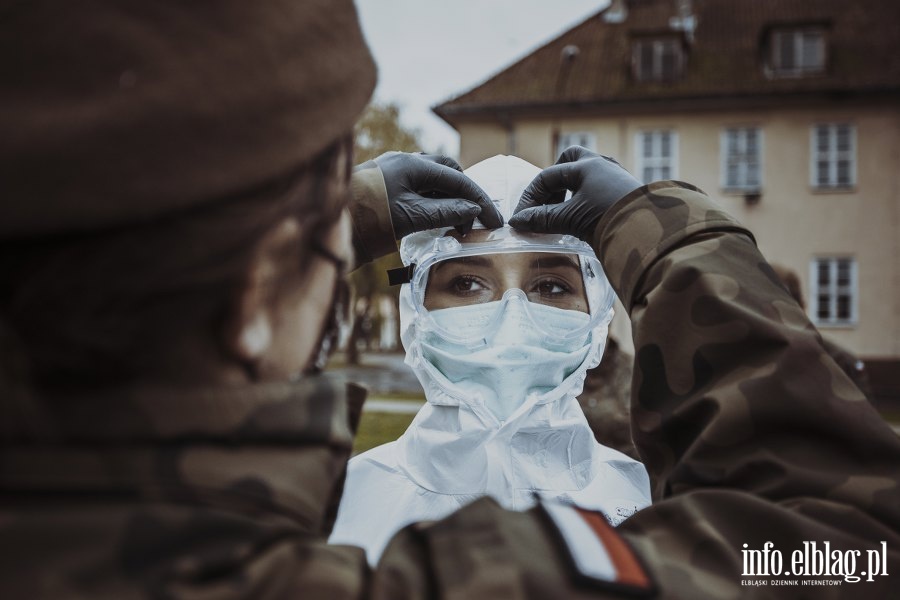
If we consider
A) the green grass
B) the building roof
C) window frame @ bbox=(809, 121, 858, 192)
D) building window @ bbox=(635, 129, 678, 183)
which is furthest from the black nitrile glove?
window frame @ bbox=(809, 121, 858, 192)

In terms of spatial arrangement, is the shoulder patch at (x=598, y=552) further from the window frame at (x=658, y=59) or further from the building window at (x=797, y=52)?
the building window at (x=797, y=52)

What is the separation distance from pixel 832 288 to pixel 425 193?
20110 mm

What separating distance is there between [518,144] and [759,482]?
2018 cm

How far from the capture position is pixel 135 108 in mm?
959

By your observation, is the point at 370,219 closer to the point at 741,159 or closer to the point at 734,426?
the point at 734,426

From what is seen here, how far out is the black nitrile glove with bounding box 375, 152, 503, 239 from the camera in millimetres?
2527

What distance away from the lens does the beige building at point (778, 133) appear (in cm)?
1978

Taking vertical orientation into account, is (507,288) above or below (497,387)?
above

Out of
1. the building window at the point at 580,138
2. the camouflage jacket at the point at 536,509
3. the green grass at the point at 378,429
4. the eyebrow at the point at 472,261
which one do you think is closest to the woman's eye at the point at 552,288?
the eyebrow at the point at 472,261

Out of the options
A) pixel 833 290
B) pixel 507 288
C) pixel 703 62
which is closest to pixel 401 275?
pixel 507 288

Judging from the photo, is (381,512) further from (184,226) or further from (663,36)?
(663,36)

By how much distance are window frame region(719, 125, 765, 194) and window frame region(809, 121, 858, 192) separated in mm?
1236

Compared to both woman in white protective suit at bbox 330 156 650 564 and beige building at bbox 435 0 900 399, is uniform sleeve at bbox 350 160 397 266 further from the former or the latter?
beige building at bbox 435 0 900 399

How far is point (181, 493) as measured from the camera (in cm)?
104
